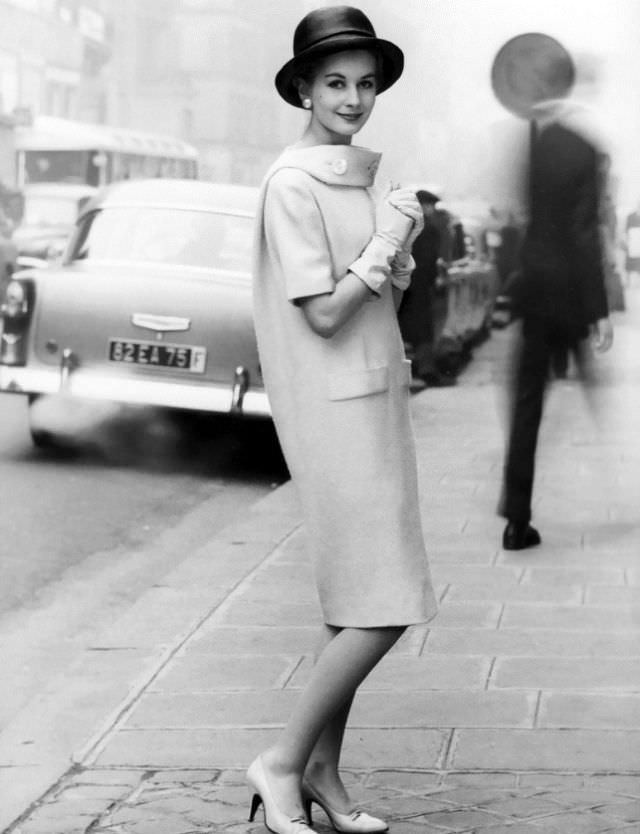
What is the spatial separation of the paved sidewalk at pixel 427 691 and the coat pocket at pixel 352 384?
2.56 ft

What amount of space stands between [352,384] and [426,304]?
10785 millimetres

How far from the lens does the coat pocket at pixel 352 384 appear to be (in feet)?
10.3

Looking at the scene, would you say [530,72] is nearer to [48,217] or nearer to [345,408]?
[345,408]

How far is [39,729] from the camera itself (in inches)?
158

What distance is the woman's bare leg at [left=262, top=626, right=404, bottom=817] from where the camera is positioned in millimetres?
3174

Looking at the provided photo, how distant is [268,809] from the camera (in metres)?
3.21

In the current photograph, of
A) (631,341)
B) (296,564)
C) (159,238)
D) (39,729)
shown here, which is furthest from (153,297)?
(631,341)

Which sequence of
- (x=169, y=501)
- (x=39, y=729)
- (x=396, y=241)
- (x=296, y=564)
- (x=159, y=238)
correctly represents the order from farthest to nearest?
(x=159, y=238), (x=169, y=501), (x=296, y=564), (x=39, y=729), (x=396, y=241)

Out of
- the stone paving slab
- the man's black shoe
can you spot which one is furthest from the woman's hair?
the man's black shoe

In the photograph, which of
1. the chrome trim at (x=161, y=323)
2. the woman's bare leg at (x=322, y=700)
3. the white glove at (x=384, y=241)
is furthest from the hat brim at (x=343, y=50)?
the chrome trim at (x=161, y=323)

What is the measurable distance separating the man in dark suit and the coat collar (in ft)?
9.88

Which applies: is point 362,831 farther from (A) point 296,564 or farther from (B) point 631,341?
(B) point 631,341

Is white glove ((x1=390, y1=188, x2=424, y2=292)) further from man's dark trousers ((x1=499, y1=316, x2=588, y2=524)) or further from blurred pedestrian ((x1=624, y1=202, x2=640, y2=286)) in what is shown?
blurred pedestrian ((x1=624, y1=202, x2=640, y2=286))

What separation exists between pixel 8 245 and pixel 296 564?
12.8m
